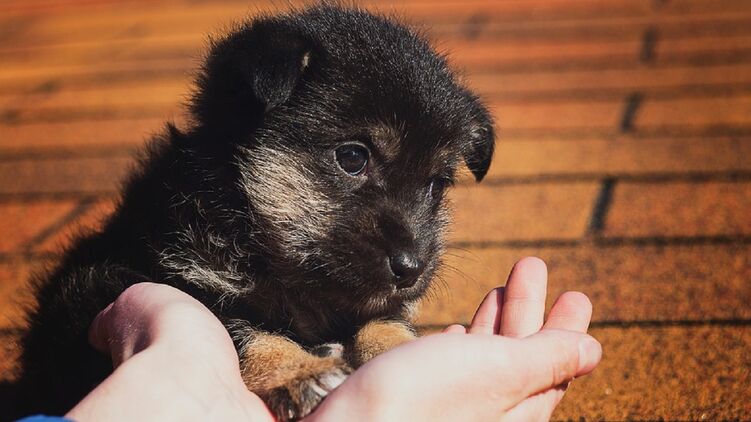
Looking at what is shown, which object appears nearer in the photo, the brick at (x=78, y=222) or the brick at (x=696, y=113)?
the brick at (x=78, y=222)

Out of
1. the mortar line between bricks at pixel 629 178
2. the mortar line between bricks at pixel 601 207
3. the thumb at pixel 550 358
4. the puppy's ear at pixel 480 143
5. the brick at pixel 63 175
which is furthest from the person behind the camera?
the brick at pixel 63 175

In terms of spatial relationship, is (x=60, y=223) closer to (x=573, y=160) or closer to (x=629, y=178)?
(x=573, y=160)

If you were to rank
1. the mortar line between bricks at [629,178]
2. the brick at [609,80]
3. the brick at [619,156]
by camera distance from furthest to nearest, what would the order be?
the brick at [609,80] < the brick at [619,156] < the mortar line between bricks at [629,178]

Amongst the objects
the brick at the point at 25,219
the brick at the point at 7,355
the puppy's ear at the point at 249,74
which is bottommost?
the brick at the point at 7,355

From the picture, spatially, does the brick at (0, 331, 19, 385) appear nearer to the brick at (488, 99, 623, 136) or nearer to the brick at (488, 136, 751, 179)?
the brick at (488, 136, 751, 179)

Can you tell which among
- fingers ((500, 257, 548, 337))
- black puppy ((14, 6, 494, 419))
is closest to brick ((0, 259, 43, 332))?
black puppy ((14, 6, 494, 419))

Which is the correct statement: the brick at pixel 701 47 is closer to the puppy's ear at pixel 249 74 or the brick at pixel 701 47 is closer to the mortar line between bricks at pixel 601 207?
the mortar line between bricks at pixel 601 207

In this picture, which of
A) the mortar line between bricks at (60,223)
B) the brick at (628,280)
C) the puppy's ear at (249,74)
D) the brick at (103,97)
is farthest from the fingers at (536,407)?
the brick at (103,97)
